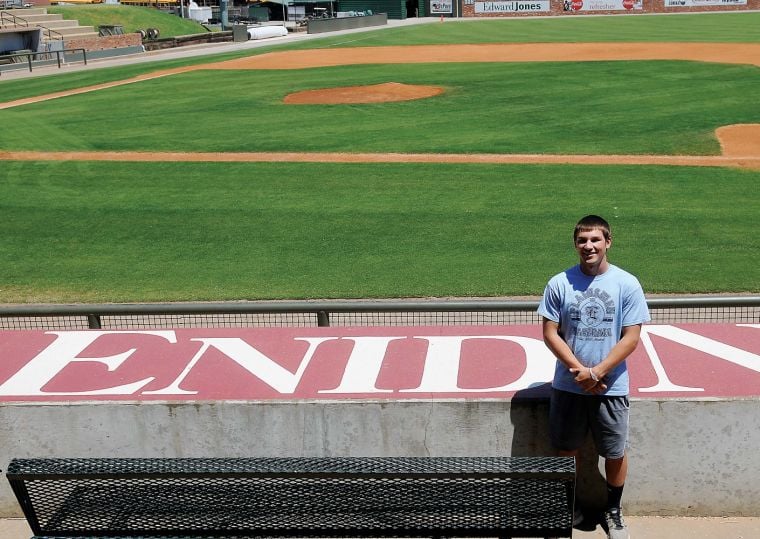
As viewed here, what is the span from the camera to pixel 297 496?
4961mm

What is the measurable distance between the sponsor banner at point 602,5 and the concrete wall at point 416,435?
5969cm

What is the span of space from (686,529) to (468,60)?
102 ft

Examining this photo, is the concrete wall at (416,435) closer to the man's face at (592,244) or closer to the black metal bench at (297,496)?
the black metal bench at (297,496)

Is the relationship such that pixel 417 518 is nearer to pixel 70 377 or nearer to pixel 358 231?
pixel 70 377

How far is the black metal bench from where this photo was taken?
15.7 feet

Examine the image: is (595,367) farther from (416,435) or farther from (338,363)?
(338,363)

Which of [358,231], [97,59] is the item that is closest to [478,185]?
[358,231]

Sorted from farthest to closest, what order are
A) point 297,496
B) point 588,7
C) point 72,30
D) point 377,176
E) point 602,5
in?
point 588,7 < point 602,5 < point 72,30 < point 377,176 < point 297,496

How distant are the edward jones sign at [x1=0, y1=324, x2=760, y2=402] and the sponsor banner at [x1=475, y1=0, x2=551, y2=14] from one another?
58.3 m

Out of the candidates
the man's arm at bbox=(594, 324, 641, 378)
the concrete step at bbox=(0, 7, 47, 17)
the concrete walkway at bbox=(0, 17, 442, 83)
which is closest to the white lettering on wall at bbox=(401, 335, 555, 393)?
the man's arm at bbox=(594, 324, 641, 378)

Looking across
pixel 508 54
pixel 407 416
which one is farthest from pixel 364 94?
pixel 407 416

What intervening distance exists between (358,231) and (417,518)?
10.00 meters

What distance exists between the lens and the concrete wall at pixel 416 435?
19.1 feet

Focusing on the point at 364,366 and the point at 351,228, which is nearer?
the point at 364,366
